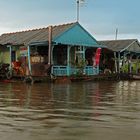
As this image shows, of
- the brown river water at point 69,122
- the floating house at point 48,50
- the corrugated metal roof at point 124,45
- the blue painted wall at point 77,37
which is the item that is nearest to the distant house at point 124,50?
the corrugated metal roof at point 124,45

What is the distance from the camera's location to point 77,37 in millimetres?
27562

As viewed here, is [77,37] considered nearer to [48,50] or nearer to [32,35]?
[48,50]

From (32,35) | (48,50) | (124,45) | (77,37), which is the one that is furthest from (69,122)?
(124,45)

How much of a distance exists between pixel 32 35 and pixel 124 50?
987cm

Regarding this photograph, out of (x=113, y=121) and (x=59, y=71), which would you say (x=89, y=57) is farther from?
(x=113, y=121)

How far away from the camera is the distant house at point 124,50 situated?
34.3m

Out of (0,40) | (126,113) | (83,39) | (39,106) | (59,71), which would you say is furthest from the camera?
(0,40)

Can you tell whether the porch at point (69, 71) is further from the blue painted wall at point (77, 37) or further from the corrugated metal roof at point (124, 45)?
the corrugated metal roof at point (124, 45)

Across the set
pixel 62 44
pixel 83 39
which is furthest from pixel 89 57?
pixel 62 44

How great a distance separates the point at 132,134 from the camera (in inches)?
248

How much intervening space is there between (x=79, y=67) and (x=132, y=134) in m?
20.7

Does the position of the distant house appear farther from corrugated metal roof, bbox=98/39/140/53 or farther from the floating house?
the floating house

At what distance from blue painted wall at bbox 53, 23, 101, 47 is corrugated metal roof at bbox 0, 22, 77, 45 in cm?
31

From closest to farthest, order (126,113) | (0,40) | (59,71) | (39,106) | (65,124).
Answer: (65,124), (126,113), (39,106), (59,71), (0,40)
